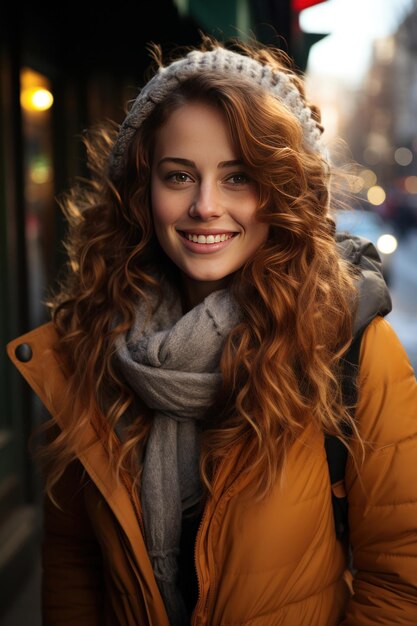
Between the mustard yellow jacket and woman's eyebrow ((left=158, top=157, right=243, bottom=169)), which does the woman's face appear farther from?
the mustard yellow jacket

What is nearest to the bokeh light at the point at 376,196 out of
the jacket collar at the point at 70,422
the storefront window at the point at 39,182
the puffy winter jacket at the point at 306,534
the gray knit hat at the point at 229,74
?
the storefront window at the point at 39,182

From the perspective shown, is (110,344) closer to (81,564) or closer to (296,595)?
(81,564)

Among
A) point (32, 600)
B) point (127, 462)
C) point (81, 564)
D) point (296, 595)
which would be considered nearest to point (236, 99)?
point (127, 462)

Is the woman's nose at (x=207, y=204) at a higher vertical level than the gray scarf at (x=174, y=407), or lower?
higher

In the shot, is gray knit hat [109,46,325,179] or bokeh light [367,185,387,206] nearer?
gray knit hat [109,46,325,179]

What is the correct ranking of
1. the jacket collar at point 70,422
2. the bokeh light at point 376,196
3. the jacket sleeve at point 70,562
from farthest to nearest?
the bokeh light at point 376,196 < the jacket sleeve at point 70,562 < the jacket collar at point 70,422

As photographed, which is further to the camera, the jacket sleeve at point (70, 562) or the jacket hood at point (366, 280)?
the jacket sleeve at point (70, 562)

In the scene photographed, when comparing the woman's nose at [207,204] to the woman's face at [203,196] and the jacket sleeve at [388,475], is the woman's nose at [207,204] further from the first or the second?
the jacket sleeve at [388,475]

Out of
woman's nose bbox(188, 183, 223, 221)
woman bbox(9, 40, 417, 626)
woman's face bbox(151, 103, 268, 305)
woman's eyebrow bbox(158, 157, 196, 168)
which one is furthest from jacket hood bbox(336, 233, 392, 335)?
woman's eyebrow bbox(158, 157, 196, 168)

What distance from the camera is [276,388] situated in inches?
74.6

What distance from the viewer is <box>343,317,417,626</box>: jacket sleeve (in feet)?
5.86

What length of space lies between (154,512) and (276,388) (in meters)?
0.48

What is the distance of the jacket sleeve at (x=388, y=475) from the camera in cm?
179

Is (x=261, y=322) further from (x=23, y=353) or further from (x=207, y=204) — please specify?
(x=23, y=353)
